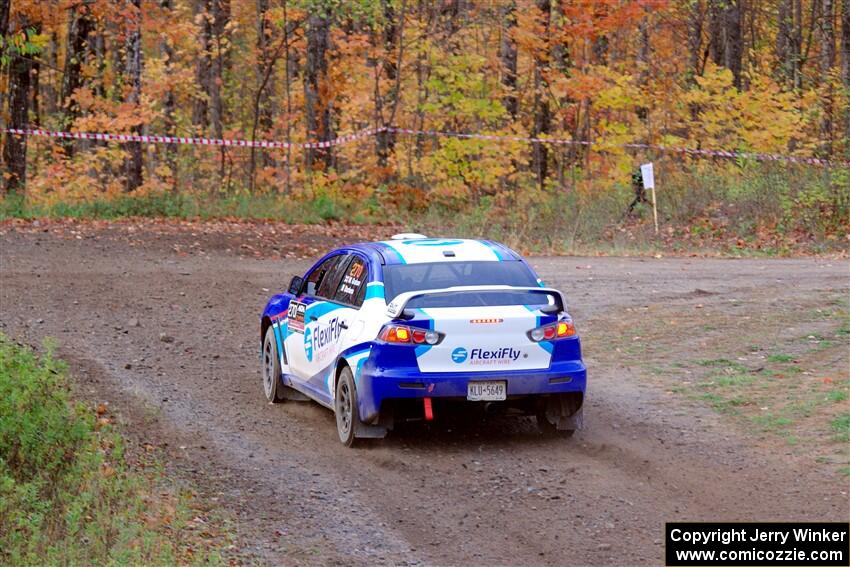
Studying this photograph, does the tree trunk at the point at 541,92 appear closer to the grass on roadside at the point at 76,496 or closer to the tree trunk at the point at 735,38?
the tree trunk at the point at 735,38

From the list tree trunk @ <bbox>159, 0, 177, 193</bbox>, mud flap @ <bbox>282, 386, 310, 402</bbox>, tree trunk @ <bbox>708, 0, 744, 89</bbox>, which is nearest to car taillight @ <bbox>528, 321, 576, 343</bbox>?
mud flap @ <bbox>282, 386, 310, 402</bbox>

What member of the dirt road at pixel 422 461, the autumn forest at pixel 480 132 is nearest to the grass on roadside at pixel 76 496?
the dirt road at pixel 422 461

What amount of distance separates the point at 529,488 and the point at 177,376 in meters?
5.39

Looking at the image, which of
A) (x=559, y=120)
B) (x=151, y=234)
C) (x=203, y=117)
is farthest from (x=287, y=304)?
(x=203, y=117)

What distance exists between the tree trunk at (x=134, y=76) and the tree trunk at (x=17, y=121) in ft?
7.75

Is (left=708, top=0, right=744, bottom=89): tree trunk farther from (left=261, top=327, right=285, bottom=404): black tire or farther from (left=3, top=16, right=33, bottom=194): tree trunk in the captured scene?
(left=261, top=327, right=285, bottom=404): black tire

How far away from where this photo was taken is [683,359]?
13.7 meters

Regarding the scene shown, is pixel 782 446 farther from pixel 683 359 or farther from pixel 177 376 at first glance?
pixel 177 376

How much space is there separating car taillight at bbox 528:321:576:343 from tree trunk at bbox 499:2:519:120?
72.8 ft

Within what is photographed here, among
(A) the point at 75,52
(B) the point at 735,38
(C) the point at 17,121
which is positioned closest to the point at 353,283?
(C) the point at 17,121

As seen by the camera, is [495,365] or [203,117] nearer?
[495,365]

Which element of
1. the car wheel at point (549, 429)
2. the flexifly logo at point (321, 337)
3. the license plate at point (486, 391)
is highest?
the flexifly logo at point (321, 337)

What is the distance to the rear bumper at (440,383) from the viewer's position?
9.77 m

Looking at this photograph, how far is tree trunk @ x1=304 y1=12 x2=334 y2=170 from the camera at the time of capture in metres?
31.6
